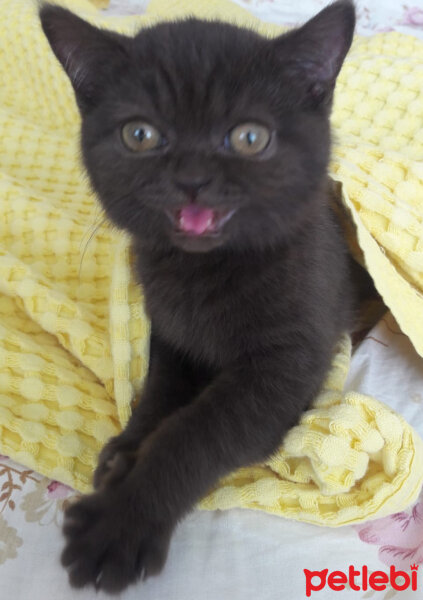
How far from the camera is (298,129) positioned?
659mm

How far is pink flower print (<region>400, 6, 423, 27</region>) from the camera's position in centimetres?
191

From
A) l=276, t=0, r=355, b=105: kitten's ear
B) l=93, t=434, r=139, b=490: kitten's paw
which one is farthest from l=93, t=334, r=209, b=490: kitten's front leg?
A: l=276, t=0, r=355, b=105: kitten's ear

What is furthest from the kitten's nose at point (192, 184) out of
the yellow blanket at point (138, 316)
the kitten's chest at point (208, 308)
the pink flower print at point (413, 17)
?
the pink flower print at point (413, 17)

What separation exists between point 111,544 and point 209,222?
0.40m

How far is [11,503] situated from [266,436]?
0.37 metres

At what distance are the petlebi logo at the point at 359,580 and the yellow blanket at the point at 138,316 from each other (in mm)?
61

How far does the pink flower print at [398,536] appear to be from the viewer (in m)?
0.66

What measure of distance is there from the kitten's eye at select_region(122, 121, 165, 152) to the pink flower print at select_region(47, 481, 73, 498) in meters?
0.49

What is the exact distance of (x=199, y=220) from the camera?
634 millimetres

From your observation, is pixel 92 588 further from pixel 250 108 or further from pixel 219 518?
pixel 250 108

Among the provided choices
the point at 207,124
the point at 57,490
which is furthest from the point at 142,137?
the point at 57,490

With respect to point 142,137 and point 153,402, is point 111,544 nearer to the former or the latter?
point 153,402

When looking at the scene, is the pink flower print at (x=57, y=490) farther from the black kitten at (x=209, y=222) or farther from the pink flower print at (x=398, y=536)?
the pink flower print at (x=398, y=536)

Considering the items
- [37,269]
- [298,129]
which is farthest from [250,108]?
[37,269]
